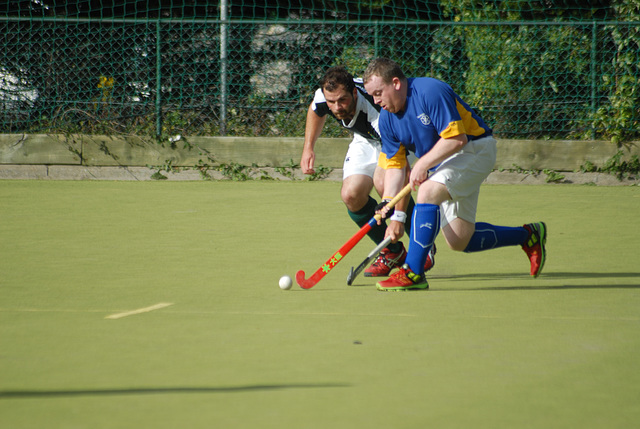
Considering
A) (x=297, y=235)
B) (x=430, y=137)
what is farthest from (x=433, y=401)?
(x=297, y=235)

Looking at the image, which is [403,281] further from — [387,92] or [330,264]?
[387,92]

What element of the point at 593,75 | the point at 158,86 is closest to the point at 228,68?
the point at 158,86

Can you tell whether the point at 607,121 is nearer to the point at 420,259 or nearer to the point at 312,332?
the point at 420,259

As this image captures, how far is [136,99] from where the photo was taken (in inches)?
470

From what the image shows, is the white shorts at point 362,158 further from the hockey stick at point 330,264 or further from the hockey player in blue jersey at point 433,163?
the hockey stick at point 330,264

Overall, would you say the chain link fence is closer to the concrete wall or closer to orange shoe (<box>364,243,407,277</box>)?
the concrete wall

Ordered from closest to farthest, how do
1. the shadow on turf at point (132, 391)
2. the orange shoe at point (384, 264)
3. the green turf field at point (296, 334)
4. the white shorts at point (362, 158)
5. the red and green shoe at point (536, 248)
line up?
the green turf field at point (296, 334) → the shadow on turf at point (132, 391) → the red and green shoe at point (536, 248) → the orange shoe at point (384, 264) → the white shorts at point (362, 158)

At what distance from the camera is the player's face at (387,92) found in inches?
189

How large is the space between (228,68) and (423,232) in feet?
24.9

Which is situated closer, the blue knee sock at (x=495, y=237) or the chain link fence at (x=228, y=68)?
the blue knee sock at (x=495, y=237)

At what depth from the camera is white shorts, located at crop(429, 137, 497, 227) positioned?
4895 mm

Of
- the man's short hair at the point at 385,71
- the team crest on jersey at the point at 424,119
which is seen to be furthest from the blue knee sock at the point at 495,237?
the man's short hair at the point at 385,71

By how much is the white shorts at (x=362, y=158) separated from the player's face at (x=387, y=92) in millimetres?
893

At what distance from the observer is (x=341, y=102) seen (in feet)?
17.7
